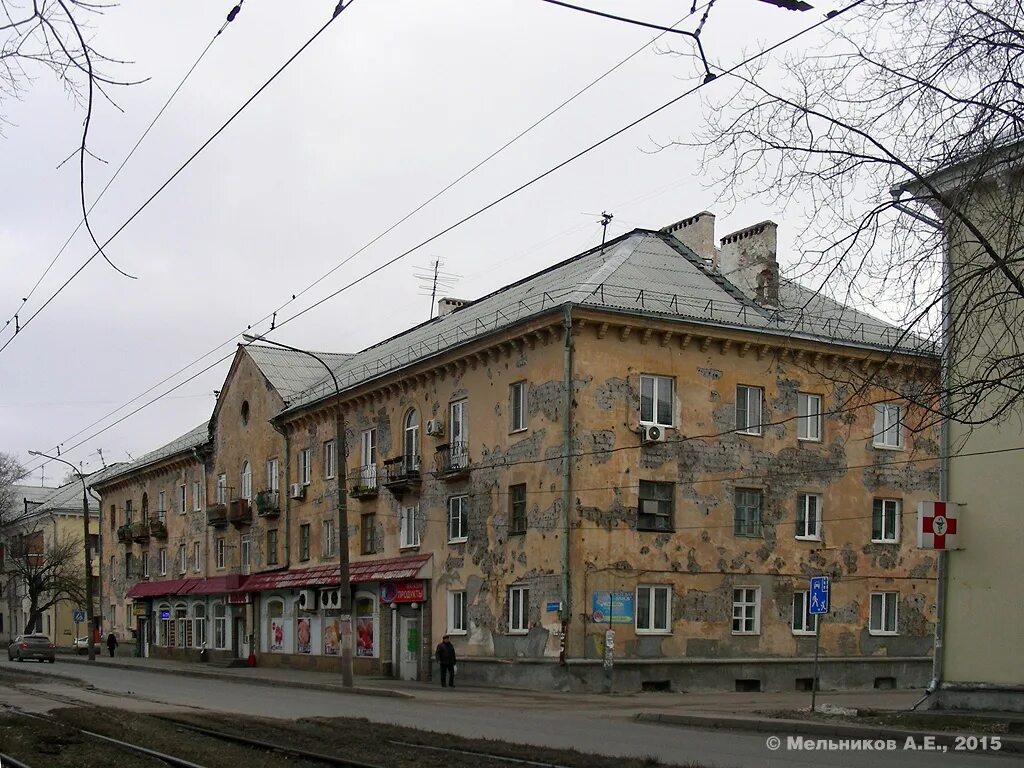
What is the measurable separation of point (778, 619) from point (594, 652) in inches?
236

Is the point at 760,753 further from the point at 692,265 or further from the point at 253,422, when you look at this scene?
the point at 253,422

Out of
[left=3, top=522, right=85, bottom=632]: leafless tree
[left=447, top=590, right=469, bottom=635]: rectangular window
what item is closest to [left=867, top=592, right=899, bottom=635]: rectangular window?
[left=447, top=590, right=469, bottom=635]: rectangular window

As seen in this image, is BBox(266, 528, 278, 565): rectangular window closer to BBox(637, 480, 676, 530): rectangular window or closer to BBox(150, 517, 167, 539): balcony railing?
BBox(150, 517, 167, 539): balcony railing

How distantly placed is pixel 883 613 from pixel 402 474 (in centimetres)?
1441

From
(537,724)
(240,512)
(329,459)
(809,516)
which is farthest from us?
(240,512)

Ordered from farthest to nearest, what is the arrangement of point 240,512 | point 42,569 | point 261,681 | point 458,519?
1. point 42,569
2. point 240,512
3. point 261,681
4. point 458,519

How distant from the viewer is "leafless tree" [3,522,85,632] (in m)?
80.3

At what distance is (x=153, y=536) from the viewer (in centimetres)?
6306

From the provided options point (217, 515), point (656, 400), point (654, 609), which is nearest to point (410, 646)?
point (654, 609)

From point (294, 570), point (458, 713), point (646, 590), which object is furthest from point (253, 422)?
point (458, 713)

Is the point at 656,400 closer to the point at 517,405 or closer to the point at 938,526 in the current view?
the point at 517,405

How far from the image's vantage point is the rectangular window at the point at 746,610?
111 ft

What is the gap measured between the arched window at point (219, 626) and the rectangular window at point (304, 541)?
9.07m

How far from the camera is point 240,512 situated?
50.8 meters
